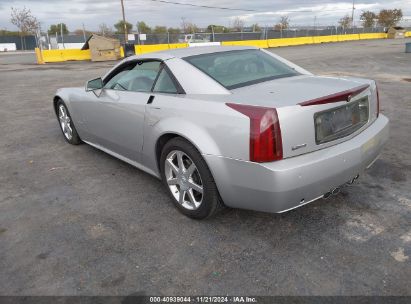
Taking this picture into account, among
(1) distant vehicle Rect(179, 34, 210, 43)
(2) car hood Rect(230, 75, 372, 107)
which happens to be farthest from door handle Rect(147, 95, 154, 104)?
(1) distant vehicle Rect(179, 34, 210, 43)

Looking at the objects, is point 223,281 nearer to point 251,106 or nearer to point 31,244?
point 251,106

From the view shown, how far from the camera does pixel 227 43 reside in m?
34.0

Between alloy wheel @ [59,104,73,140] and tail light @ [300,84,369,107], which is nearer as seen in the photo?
tail light @ [300,84,369,107]

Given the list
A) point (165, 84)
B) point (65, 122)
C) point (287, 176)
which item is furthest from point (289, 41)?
point (287, 176)

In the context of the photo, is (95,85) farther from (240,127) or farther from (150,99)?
(240,127)

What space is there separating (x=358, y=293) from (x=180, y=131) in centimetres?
173

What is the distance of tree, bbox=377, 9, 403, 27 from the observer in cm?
7400

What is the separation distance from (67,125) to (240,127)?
3.76 metres

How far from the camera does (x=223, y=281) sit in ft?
8.12

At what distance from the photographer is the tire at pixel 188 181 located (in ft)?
9.68

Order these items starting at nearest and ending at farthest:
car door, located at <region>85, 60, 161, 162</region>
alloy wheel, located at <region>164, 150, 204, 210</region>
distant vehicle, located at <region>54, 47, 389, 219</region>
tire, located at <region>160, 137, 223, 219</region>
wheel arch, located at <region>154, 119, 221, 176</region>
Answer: distant vehicle, located at <region>54, 47, 389, 219</region> < wheel arch, located at <region>154, 119, 221, 176</region> < tire, located at <region>160, 137, 223, 219</region> < alloy wheel, located at <region>164, 150, 204, 210</region> < car door, located at <region>85, 60, 161, 162</region>

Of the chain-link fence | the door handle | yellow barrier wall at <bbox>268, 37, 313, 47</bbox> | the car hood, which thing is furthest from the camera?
yellow barrier wall at <bbox>268, 37, 313, 47</bbox>

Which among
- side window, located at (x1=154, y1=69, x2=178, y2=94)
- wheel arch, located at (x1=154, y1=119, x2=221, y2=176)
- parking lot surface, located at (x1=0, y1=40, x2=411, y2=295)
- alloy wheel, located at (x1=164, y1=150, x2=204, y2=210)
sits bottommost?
parking lot surface, located at (x1=0, y1=40, x2=411, y2=295)

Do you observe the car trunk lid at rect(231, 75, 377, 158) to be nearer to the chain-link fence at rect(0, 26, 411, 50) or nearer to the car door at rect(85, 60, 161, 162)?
the car door at rect(85, 60, 161, 162)
